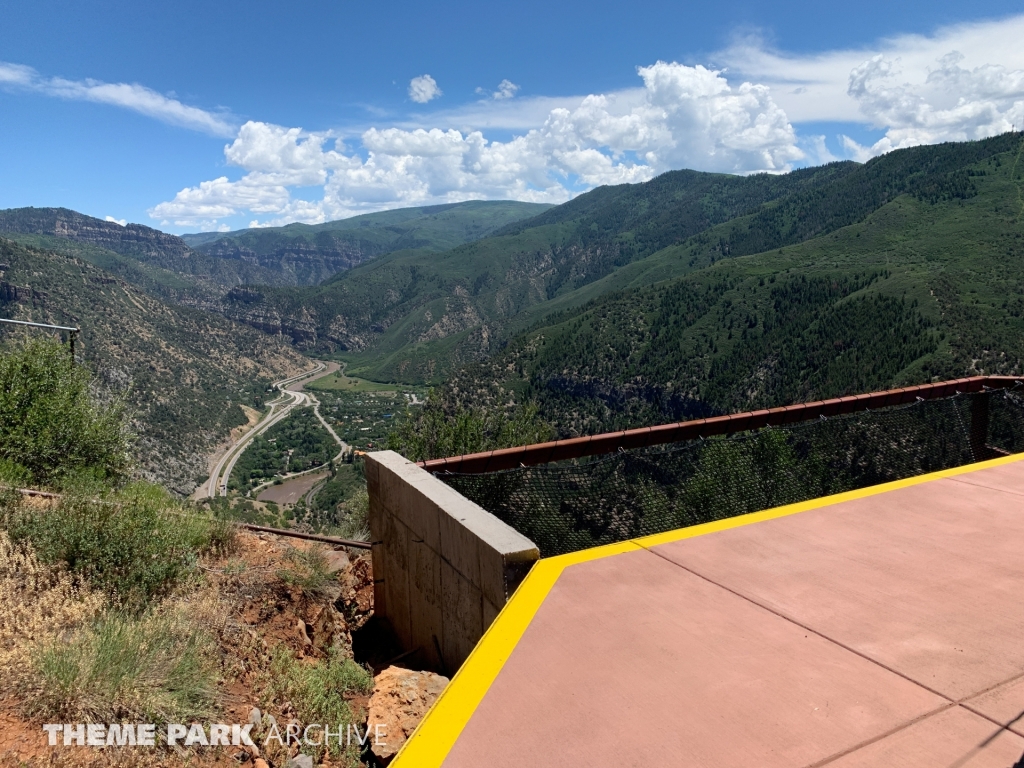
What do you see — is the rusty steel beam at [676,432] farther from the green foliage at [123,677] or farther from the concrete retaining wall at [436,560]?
the green foliage at [123,677]

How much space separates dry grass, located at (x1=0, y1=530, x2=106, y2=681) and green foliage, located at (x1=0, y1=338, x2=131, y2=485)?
15.6ft

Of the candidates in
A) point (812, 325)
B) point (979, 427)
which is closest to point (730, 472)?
point (979, 427)

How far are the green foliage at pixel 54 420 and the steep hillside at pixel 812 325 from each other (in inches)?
2225

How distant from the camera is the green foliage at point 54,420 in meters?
10.6

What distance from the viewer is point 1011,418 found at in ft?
33.7

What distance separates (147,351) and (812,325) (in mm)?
101332

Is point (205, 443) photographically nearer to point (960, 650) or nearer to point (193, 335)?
point (193, 335)

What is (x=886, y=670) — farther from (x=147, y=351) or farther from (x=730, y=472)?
(x=147, y=351)

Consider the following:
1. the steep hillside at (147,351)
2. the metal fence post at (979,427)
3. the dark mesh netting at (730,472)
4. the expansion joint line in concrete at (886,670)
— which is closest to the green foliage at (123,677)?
the dark mesh netting at (730,472)

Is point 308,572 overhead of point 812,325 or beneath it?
overhead

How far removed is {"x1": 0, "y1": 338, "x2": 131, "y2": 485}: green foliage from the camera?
34.9ft

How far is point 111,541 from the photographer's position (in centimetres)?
594

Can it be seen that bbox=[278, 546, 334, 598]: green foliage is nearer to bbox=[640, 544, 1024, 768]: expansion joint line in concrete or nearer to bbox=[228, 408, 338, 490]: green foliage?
bbox=[640, 544, 1024, 768]: expansion joint line in concrete

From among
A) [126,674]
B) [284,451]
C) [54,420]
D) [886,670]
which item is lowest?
[284,451]
